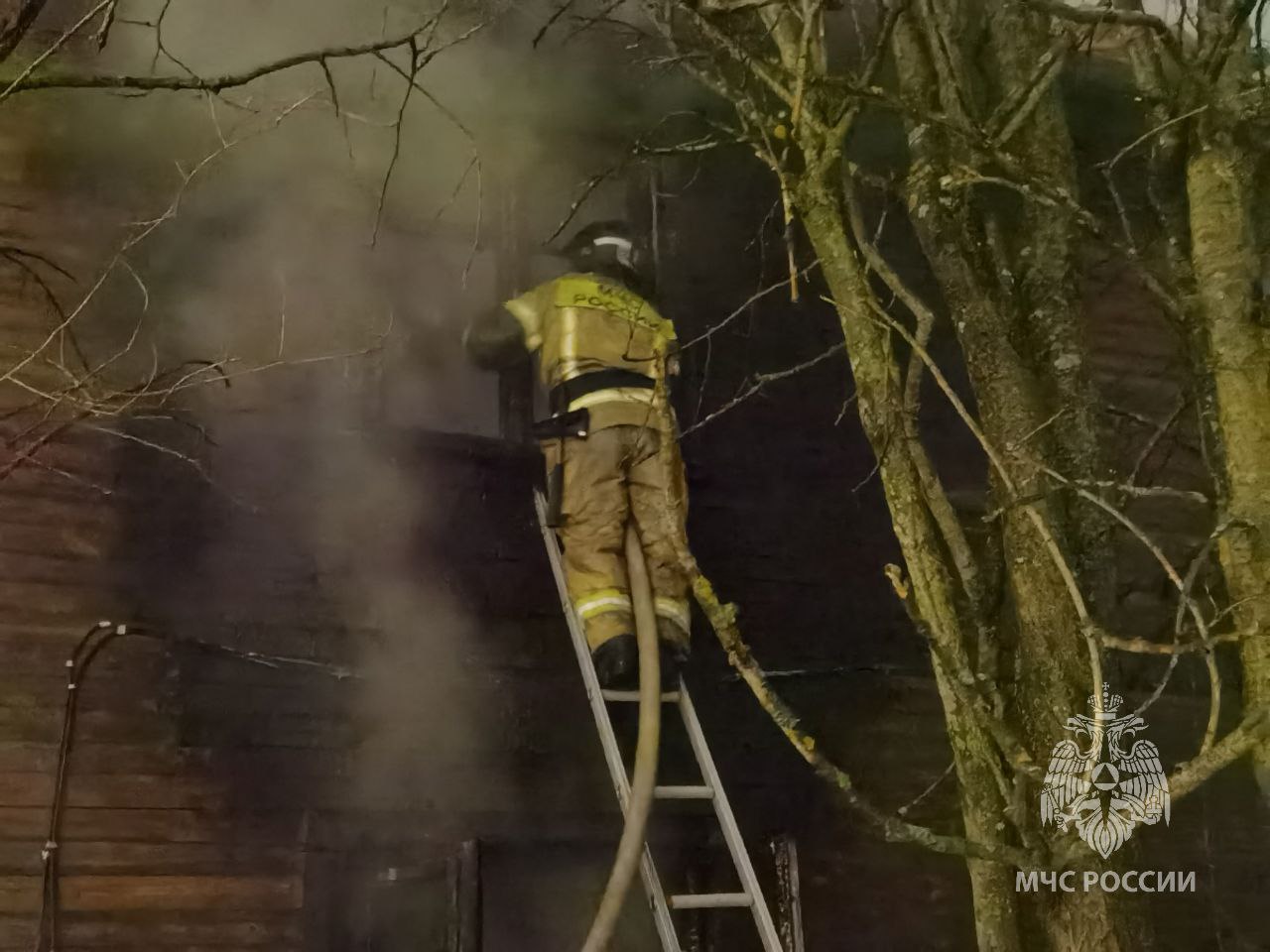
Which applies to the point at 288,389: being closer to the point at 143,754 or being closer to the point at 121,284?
the point at 121,284

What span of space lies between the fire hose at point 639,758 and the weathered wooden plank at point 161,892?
116 cm

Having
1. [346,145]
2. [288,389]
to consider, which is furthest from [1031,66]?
[288,389]

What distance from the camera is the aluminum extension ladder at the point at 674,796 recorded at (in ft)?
10.5

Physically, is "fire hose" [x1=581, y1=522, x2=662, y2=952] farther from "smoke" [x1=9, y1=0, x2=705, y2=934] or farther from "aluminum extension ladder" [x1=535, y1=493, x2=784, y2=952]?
"smoke" [x1=9, y1=0, x2=705, y2=934]

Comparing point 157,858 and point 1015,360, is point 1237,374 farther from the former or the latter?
point 157,858

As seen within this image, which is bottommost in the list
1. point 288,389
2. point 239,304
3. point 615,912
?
point 615,912

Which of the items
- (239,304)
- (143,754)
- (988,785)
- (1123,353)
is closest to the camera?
(988,785)

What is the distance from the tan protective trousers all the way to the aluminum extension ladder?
0.55 feet

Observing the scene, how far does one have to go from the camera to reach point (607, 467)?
3.54 metres

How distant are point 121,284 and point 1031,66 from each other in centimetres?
350

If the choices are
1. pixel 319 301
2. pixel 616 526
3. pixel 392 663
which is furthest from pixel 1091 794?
pixel 319 301

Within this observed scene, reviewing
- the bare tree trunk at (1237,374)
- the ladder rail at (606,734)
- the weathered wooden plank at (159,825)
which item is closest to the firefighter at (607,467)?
the ladder rail at (606,734)

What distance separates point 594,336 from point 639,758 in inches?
59.6

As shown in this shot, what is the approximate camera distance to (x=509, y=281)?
4.43m
